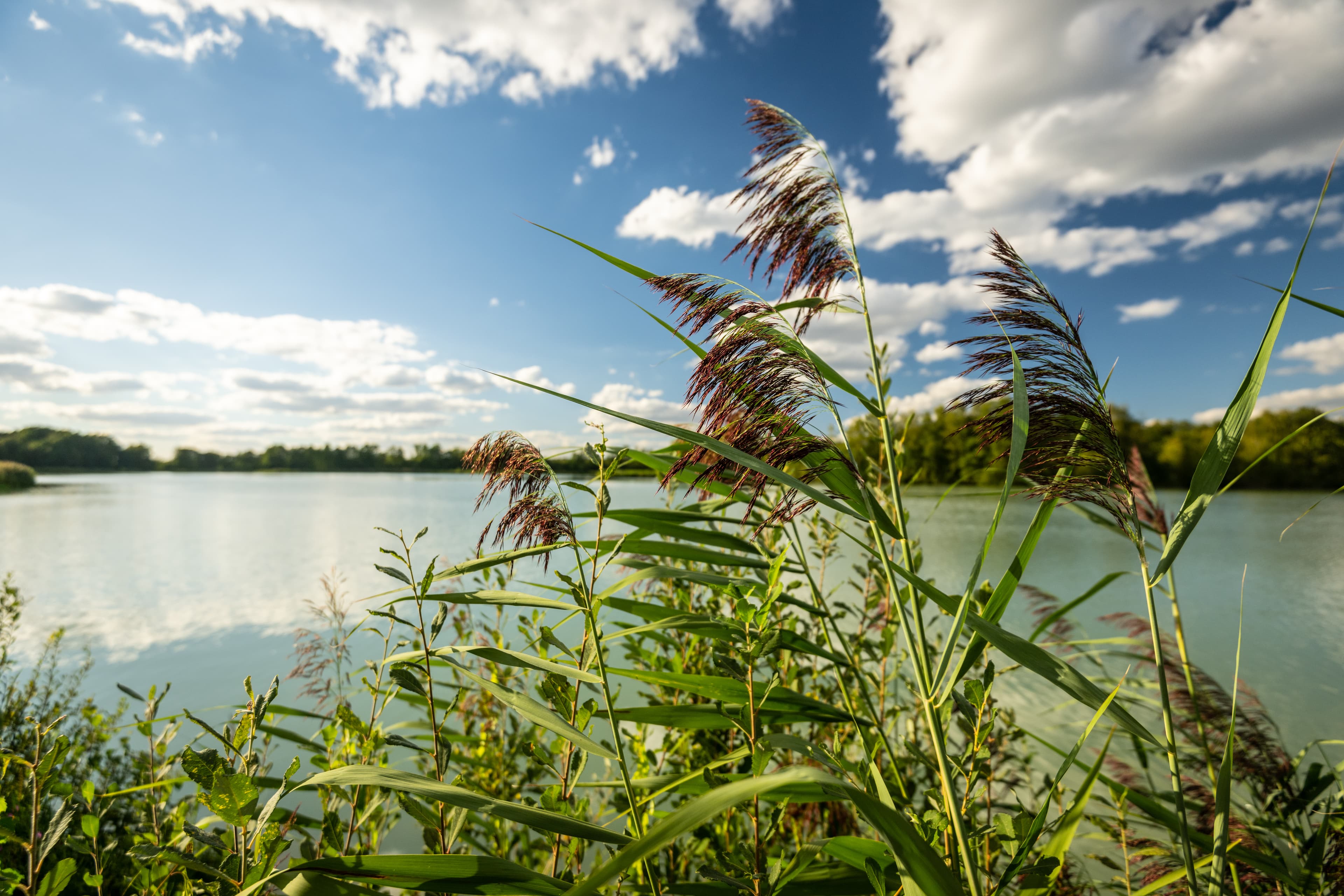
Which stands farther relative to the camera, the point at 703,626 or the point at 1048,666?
the point at 703,626

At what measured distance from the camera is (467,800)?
1.83 ft

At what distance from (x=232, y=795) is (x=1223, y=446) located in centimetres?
132

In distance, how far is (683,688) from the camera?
967 millimetres

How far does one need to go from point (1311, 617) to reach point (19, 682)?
11.8m

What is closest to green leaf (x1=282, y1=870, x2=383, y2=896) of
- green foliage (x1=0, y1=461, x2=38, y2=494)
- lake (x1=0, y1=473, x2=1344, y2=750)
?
lake (x1=0, y1=473, x2=1344, y2=750)

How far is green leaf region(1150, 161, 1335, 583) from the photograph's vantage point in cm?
80

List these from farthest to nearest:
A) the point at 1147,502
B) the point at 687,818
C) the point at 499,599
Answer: the point at 1147,502 → the point at 499,599 → the point at 687,818

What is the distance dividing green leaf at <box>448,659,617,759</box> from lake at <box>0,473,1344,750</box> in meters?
0.81

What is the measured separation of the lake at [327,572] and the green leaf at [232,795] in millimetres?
945

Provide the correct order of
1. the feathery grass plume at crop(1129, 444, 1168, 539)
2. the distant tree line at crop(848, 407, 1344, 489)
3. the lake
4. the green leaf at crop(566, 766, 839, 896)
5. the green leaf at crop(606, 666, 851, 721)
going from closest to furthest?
the green leaf at crop(566, 766, 839, 896), the green leaf at crop(606, 666, 851, 721), the feathery grass plume at crop(1129, 444, 1168, 539), the lake, the distant tree line at crop(848, 407, 1344, 489)

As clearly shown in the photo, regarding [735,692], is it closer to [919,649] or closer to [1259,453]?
[919,649]

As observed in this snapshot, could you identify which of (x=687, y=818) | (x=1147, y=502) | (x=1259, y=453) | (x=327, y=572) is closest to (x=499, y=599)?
(x=687, y=818)

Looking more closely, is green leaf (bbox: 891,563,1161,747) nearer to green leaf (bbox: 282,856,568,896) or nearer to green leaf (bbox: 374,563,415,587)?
green leaf (bbox: 282,856,568,896)

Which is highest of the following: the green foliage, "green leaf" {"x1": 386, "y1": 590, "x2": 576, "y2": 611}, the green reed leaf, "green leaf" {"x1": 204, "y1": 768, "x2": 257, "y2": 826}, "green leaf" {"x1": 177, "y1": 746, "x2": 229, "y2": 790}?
"green leaf" {"x1": 386, "y1": 590, "x2": 576, "y2": 611}
